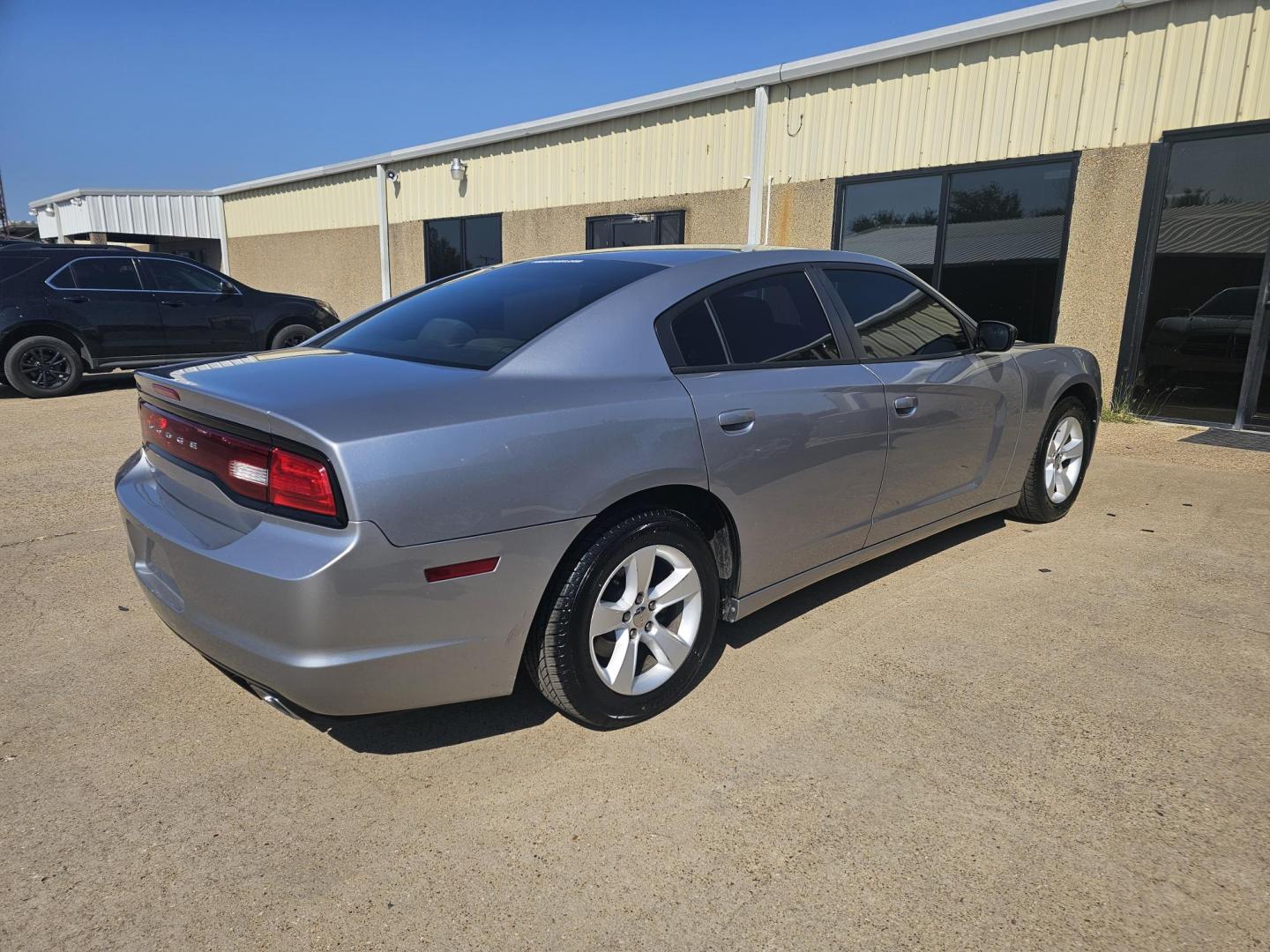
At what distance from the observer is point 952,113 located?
8641mm

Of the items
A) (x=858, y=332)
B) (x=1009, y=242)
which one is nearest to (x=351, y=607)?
(x=858, y=332)

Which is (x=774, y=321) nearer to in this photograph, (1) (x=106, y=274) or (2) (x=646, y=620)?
(2) (x=646, y=620)

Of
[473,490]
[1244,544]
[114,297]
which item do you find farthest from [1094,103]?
[114,297]

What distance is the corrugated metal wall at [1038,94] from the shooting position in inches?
279

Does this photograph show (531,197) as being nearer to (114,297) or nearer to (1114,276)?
(114,297)

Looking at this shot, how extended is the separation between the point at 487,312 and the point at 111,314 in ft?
28.5

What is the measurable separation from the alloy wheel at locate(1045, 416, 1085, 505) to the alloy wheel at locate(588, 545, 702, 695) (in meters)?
2.87

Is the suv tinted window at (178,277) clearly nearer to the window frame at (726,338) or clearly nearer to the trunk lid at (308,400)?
the trunk lid at (308,400)

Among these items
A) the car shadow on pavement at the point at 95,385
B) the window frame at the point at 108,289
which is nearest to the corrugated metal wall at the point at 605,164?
the window frame at the point at 108,289

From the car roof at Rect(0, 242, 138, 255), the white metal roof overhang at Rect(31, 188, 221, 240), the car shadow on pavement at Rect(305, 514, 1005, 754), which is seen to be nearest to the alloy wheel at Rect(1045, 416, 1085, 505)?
the car shadow on pavement at Rect(305, 514, 1005, 754)

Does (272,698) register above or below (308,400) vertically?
A: below

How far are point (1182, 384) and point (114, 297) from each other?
11305 mm

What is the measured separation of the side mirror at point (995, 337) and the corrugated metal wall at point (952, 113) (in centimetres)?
501

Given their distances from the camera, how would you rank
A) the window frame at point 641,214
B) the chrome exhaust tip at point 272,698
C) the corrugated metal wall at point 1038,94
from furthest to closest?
Answer: the window frame at point 641,214 → the corrugated metal wall at point 1038,94 → the chrome exhaust tip at point 272,698
